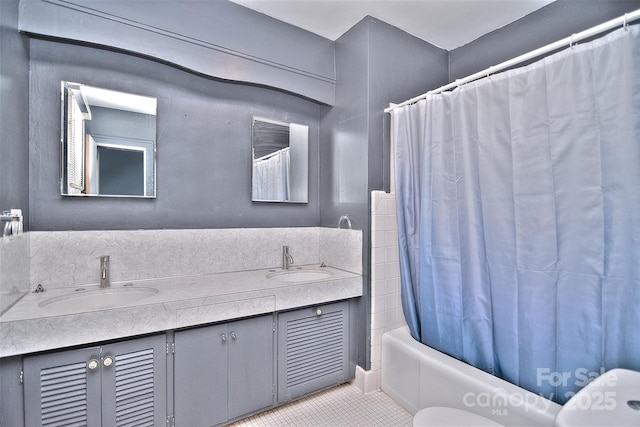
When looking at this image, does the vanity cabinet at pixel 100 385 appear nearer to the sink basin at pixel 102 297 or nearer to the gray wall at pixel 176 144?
the sink basin at pixel 102 297

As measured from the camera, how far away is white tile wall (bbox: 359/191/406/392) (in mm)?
2146

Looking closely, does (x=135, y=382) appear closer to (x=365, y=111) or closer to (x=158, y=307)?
(x=158, y=307)

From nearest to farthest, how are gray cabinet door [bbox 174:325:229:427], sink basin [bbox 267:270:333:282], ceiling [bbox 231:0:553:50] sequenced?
gray cabinet door [bbox 174:325:229:427] < ceiling [bbox 231:0:553:50] < sink basin [bbox 267:270:333:282]

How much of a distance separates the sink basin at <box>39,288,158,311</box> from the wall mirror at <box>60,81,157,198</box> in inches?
23.1

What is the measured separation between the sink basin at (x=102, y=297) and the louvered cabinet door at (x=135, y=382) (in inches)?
10.4

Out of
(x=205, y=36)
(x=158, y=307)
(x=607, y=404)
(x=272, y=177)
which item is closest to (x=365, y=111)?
(x=272, y=177)

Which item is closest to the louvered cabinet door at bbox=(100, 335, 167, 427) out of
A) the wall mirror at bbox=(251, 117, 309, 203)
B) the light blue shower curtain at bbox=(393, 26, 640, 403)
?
the wall mirror at bbox=(251, 117, 309, 203)

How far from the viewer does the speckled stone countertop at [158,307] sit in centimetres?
126

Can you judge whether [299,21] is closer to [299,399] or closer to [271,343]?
[271,343]

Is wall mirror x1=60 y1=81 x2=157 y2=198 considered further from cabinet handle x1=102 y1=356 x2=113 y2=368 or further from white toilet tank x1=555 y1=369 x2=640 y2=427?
white toilet tank x1=555 y1=369 x2=640 y2=427

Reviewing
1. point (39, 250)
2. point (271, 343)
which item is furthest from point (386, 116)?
point (39, 250)

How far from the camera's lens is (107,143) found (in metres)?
1.86

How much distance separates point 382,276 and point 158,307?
1442mm

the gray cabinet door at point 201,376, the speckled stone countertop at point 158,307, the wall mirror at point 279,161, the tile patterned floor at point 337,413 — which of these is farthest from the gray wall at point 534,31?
the gray cabinet door at point 201,376
